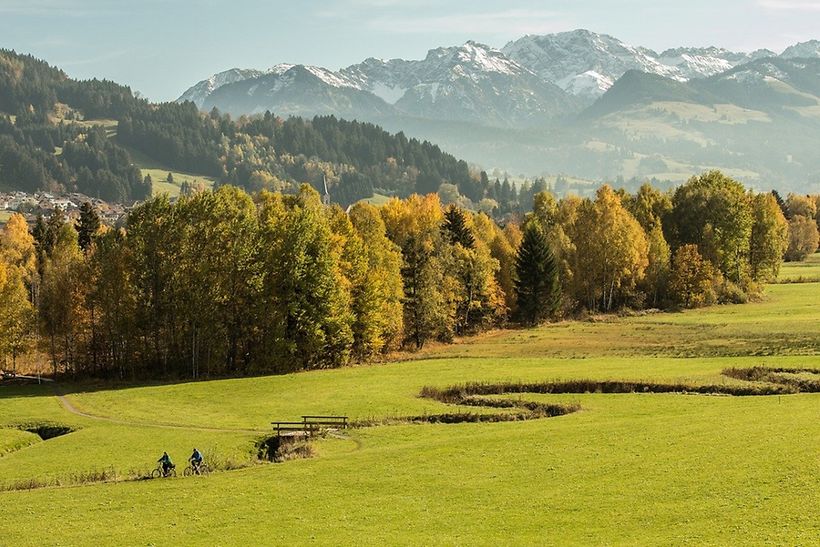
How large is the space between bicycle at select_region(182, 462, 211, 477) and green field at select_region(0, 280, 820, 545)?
183cm

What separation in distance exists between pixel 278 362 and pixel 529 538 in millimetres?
59612

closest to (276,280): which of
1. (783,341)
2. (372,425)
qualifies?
(372,425)

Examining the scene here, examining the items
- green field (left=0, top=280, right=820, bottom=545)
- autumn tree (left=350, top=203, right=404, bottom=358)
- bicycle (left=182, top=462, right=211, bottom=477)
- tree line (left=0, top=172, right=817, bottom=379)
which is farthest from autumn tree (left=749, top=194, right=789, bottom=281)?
bicycle (left=182, top=462, right=211, bottom=477)

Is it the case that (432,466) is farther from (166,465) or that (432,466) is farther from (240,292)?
(240,292)

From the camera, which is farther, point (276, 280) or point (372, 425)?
point (276, 280)

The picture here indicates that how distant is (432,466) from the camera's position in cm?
4762

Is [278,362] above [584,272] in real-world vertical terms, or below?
below

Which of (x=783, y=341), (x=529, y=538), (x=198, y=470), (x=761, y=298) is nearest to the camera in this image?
(x=529, y=538)

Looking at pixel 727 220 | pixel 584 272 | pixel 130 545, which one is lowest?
pixel 130 545

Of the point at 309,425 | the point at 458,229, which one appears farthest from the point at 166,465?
the point at 458,229

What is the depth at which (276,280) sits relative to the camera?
9288 centimetres

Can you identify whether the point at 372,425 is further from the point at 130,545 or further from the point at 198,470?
the point at 130,545

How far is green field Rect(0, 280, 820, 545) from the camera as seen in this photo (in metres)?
36.6

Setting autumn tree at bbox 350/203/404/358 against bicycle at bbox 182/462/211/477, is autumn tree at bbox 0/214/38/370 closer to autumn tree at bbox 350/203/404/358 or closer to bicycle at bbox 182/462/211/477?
autumn tree at bbox 350/203/404/358
